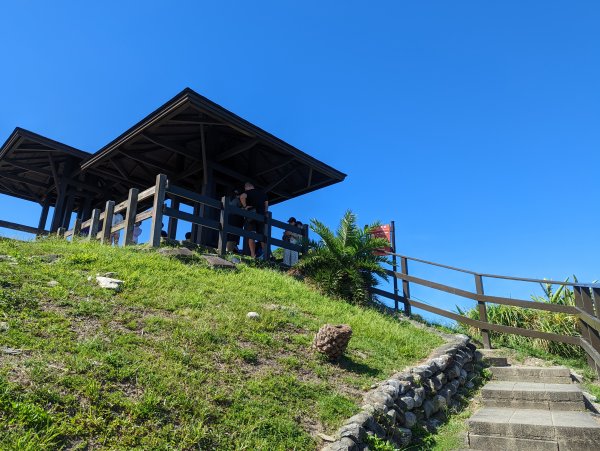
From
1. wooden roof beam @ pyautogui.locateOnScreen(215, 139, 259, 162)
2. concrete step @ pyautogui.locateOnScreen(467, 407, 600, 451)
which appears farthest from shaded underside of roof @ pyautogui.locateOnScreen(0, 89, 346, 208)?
concrete step @ pyautogui.locateOnScreen(467, 407, 600, 451)

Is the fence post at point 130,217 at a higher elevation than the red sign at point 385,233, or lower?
lower

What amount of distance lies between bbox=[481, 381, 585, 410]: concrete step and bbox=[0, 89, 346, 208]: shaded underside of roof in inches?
362

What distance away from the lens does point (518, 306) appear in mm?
9148

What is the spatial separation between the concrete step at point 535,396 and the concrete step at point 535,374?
1.68 ft

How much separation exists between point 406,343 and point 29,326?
591 cm

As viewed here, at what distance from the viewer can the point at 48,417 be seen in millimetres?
3453

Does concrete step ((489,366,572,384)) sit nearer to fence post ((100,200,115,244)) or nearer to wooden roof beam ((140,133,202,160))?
fence post ((100,200,115,244))

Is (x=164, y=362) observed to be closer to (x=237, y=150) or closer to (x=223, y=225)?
(x=223, y=225)

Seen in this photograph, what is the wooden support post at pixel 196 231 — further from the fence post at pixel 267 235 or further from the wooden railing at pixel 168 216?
the fence post at pixel 267 235

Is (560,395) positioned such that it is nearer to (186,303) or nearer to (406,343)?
(406,343)

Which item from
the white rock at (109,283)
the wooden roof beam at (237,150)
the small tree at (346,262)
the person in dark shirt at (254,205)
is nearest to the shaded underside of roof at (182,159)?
the wooden roof beam at (237,150)

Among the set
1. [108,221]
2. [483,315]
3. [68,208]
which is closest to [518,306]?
[483,315]

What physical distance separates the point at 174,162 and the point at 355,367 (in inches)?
477

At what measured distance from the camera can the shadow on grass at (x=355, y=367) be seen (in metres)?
6.20
